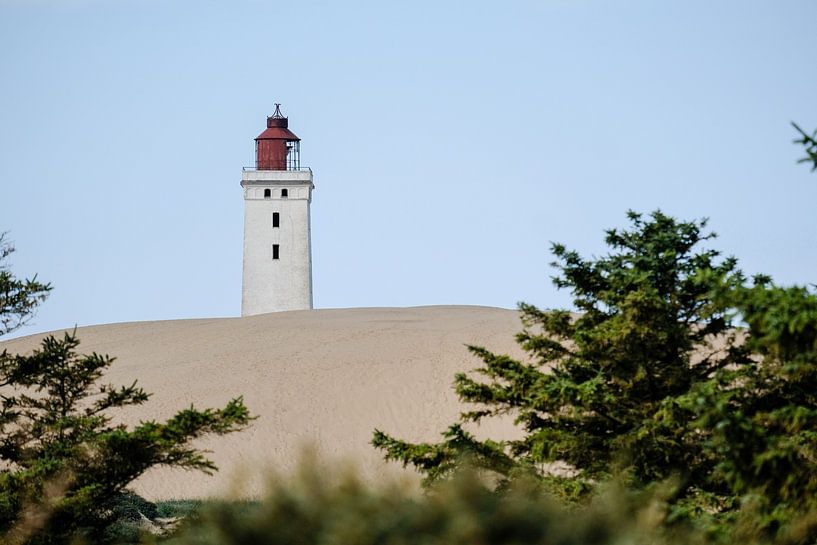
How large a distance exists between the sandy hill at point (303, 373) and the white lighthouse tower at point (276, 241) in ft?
21.5

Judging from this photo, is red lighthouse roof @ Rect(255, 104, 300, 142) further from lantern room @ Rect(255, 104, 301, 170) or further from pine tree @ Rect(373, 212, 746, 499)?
pine tree @ Rect(373, 212, 746, 499)

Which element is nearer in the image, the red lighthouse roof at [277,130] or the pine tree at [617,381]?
the pine tree at [617,381]

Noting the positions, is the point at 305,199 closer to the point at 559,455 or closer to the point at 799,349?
the point at 559,455

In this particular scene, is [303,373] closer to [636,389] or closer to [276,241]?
[276,241]

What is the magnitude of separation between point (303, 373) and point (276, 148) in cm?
2985

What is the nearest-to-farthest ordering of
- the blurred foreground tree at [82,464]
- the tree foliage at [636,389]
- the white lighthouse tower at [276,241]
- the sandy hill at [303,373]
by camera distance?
the blurred foreground tree at [82,464] → the tree foliage at [636,389] → the sandy hill at [303,373] → the white lighthouse tower at [276,241]

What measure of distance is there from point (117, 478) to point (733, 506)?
7762 millimetres

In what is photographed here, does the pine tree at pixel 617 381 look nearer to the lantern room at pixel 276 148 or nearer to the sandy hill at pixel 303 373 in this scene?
the sandy hill at pixel 303 373

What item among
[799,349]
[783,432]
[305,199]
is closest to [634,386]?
[783,432]

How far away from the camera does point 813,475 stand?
1337 cm

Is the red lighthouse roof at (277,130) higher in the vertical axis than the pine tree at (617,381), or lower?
higher

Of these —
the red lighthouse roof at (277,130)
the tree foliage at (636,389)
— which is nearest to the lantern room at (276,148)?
the red lighthouse roof at (277,130)

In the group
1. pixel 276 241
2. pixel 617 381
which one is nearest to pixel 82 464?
pixel 617 381

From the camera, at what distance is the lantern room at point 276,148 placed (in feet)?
241
